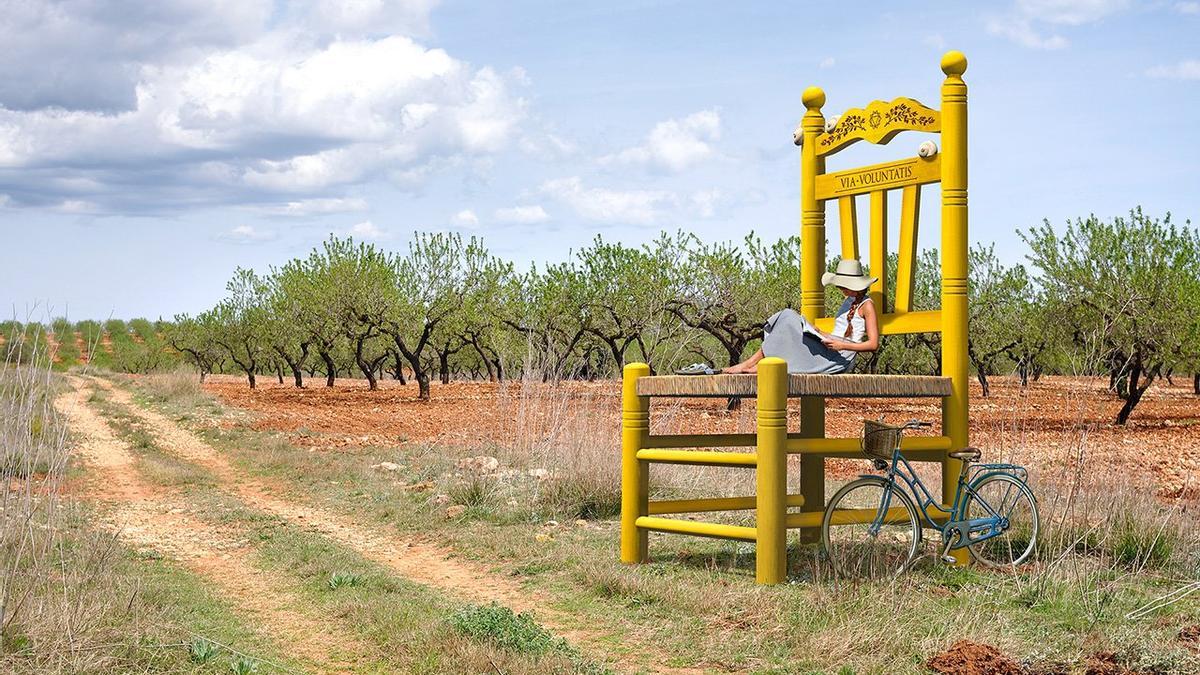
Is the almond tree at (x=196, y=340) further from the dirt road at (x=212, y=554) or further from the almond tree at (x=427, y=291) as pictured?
the dirt road at (x=212, y=554)

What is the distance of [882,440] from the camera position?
6.82 meters

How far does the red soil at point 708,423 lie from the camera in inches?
414

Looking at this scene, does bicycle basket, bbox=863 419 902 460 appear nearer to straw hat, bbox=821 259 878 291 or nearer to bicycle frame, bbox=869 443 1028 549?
bicycle frame, bbox=869 443 1028 549

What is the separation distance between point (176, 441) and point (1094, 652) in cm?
1663

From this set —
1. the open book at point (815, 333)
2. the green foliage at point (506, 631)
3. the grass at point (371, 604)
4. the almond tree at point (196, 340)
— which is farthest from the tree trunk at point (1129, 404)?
the almond tree at point (196, 340)

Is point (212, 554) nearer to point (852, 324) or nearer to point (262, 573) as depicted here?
point (262, 573)

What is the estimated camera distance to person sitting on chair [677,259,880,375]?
7172mm

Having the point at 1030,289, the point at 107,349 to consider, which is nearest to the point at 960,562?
the point at 1030,289

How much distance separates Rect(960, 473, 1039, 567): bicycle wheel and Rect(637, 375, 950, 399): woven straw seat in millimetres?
731

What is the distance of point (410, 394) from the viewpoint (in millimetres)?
39062

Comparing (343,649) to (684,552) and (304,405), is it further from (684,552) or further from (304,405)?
(304,405)

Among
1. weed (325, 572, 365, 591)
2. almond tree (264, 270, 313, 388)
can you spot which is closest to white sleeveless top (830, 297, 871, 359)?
weed (325, 572, 365, 591)

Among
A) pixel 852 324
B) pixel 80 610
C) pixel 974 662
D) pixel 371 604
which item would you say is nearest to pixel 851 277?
pixel 852 324

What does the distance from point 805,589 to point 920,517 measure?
1100mm
